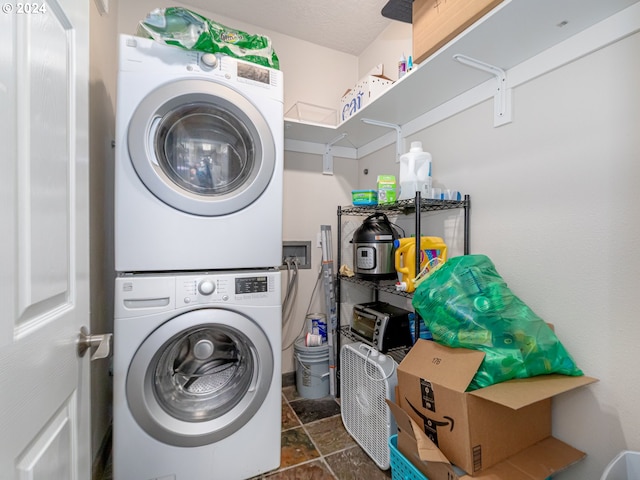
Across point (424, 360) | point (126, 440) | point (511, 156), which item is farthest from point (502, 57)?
point (126, 440)

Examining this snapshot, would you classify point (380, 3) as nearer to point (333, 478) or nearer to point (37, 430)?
point (37, 430)

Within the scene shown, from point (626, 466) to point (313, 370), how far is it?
141 cm

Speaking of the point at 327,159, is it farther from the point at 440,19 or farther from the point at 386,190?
the point at 440,19

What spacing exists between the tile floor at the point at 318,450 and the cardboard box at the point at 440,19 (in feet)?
5.92

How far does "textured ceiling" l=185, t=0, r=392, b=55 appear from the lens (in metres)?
1.70

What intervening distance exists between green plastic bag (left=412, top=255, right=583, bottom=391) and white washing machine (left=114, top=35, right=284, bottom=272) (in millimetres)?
726

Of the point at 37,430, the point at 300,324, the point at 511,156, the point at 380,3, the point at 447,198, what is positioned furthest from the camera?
the point at 300,324

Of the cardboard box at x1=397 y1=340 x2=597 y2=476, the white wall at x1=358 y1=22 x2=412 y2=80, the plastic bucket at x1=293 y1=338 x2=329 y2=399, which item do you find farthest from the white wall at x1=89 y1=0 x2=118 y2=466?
the white wall at x1=358 y1=22 x2=412 y2=80

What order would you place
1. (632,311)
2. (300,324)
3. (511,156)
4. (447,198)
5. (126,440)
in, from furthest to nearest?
(300,324), (447,198), (511,156), (126,440), (632,311)

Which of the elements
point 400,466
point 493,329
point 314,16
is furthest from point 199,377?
point 314,16

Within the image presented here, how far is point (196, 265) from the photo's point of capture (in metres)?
1.13

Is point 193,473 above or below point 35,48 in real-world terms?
below

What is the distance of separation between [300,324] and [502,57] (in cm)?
186

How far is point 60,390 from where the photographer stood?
22.1 inches
